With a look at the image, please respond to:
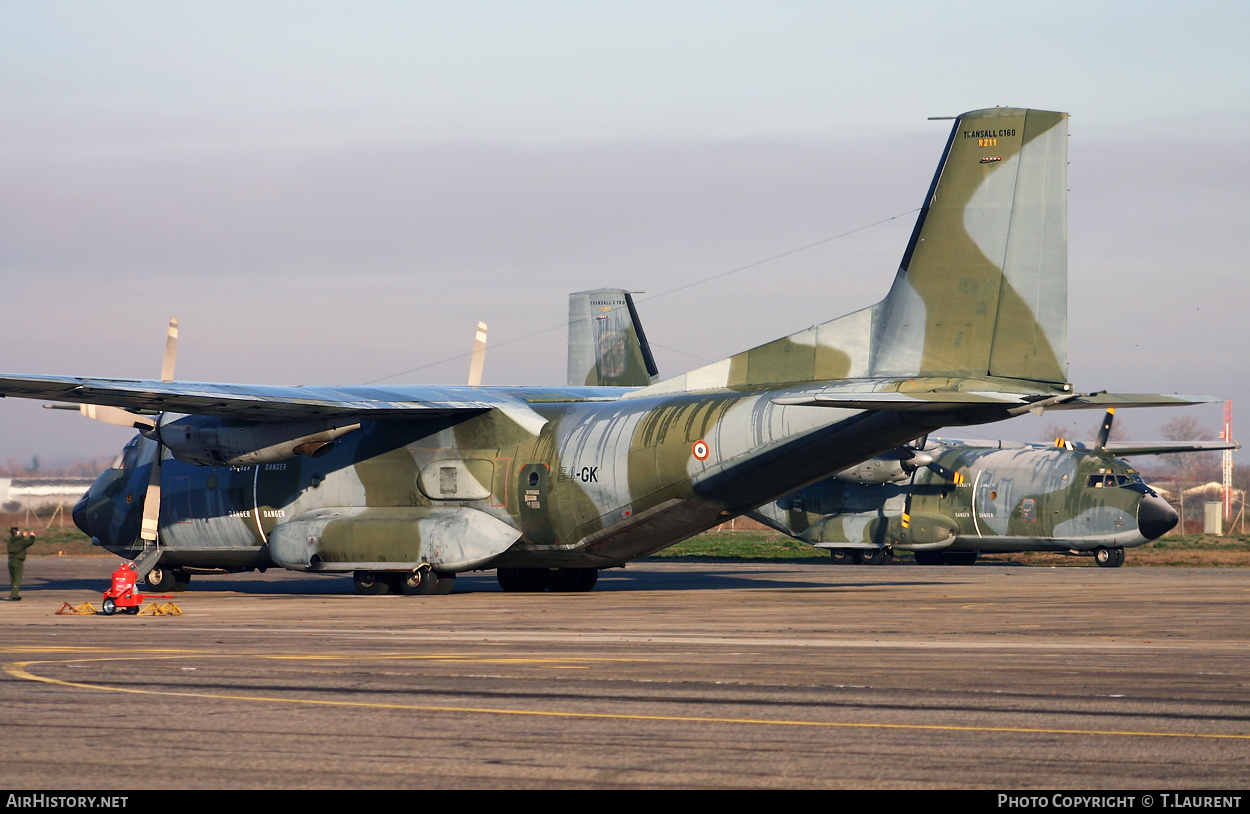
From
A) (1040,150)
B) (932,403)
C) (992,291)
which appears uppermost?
(1040,150)

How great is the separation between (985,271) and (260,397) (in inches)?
488

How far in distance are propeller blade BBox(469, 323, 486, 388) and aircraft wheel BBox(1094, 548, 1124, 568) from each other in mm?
20339

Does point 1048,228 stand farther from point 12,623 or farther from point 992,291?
point 12,623

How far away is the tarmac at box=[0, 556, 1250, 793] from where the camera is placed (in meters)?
7.68

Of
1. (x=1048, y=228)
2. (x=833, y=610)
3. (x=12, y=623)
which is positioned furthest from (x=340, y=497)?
(x=1048, y=228)

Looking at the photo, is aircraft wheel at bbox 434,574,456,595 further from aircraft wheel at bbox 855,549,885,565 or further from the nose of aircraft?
the nose of aircraft

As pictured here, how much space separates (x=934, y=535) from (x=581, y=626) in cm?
2419

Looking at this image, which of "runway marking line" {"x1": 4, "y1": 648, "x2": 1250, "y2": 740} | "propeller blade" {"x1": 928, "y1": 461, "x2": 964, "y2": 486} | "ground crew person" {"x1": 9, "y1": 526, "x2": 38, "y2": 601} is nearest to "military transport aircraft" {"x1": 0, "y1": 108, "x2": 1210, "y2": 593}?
"ground crew person" {"x1": 9, "y1": 526, "x2": 38, "y2": 601}

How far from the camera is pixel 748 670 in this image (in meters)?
12.8

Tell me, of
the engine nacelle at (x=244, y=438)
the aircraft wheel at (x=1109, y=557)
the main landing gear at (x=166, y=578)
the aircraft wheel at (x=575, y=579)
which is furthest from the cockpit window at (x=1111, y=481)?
the main landing gear at (x=166, y=578)

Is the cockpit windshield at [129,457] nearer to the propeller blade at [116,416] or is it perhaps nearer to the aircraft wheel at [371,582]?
the propeller blade at [116,416]

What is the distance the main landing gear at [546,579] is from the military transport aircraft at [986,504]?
12.0 m

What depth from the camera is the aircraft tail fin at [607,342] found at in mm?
41344

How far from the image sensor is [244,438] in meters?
25.2
